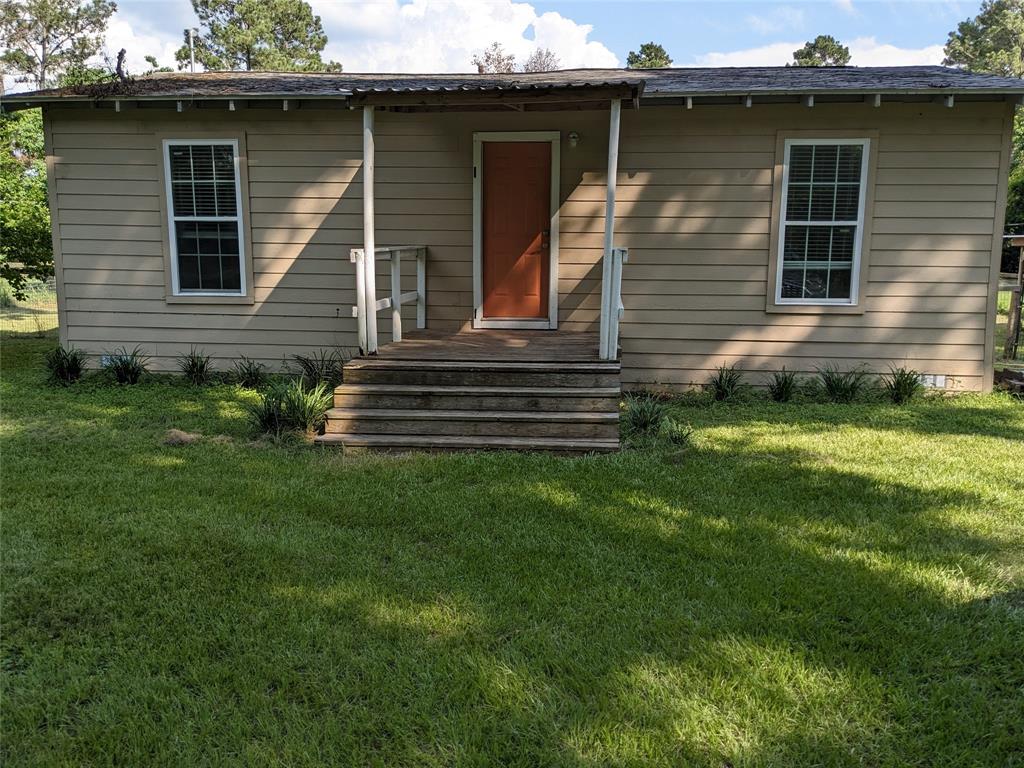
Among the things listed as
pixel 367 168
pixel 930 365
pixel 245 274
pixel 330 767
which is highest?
pixel 367 168

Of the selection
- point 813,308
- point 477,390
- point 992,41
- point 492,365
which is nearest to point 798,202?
point 813,308

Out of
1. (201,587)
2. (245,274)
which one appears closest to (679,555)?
(201,587)

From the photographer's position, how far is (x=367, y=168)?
20.6 feet

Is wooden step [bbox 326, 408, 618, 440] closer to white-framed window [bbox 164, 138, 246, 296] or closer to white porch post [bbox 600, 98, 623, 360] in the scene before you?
white porch post [bbox 600, 98, 623, 360]

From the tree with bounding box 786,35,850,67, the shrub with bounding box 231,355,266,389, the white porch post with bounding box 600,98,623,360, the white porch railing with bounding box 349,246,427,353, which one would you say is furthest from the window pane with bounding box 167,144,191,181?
the tree with bounding box 786,35,850,67

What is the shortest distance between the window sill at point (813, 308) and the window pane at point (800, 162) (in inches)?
50.2

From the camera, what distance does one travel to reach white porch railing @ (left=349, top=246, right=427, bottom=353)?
247 inches

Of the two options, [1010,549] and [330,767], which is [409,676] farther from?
[1010,549]

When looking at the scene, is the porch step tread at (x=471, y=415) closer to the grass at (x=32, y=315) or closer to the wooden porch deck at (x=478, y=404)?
the wooden porch deck at (x=478, y=404)

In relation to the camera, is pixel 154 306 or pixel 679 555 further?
pixel 154 306

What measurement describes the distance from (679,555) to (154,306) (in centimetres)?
709

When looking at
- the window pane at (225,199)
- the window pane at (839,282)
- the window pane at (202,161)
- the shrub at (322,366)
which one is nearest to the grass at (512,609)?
the shrub at (322,366)

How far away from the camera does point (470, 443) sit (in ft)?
18.4

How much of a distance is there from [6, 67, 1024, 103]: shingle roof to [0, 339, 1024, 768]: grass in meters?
3.30
